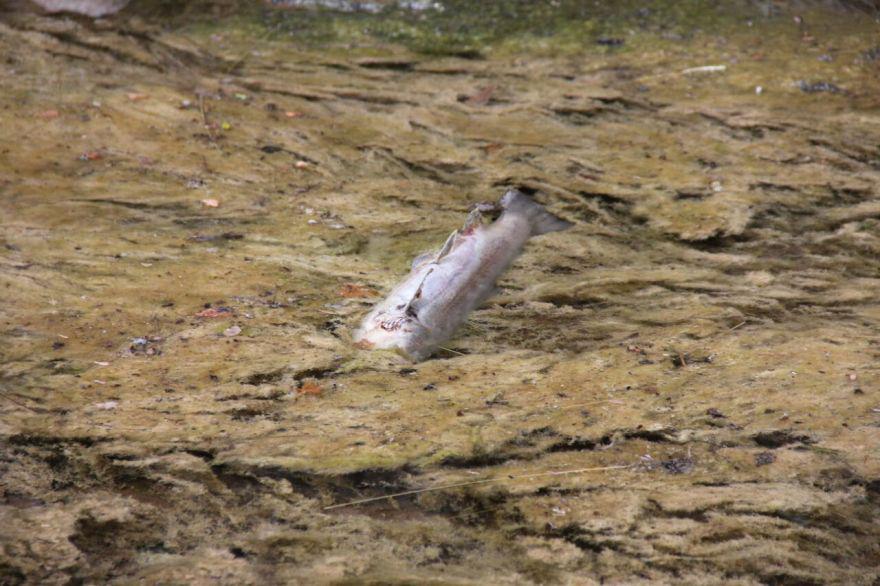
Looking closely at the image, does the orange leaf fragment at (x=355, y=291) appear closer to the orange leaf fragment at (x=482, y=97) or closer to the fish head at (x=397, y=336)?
the fish head at (x=397, y=336)

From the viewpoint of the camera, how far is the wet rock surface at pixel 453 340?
3.25 m

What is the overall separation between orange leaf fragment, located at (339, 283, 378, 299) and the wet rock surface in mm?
20

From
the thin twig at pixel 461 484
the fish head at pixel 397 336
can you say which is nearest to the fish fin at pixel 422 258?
the fish head at pixel 397 336

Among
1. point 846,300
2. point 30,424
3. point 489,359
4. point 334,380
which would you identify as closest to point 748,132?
point 846,300

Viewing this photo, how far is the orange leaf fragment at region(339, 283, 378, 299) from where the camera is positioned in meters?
5.06

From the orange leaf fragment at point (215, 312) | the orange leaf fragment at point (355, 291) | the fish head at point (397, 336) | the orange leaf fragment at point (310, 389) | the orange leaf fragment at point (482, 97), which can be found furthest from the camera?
the orange leaf fragment at point (482, 97)

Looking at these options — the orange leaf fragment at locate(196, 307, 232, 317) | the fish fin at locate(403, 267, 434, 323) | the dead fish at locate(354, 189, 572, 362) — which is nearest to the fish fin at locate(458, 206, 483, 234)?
the dead fish at locate(354, 189, 572, 362)

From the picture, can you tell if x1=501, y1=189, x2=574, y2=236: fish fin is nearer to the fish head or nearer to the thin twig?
the fish head

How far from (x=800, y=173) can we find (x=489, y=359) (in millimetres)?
3482

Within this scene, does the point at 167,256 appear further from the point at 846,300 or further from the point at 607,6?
the point at 607,6

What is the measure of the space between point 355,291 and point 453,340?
2.44ft

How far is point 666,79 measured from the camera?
8.17 m

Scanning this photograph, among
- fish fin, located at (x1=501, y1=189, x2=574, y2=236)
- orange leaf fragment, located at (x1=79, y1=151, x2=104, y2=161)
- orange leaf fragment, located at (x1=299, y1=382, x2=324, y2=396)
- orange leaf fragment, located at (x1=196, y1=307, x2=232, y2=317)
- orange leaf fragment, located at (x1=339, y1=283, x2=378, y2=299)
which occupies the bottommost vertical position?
orange leaf fragment, located at (x1=299, y1=382, x2=324, y2=396)

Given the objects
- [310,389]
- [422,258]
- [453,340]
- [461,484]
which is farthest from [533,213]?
[461,484]
